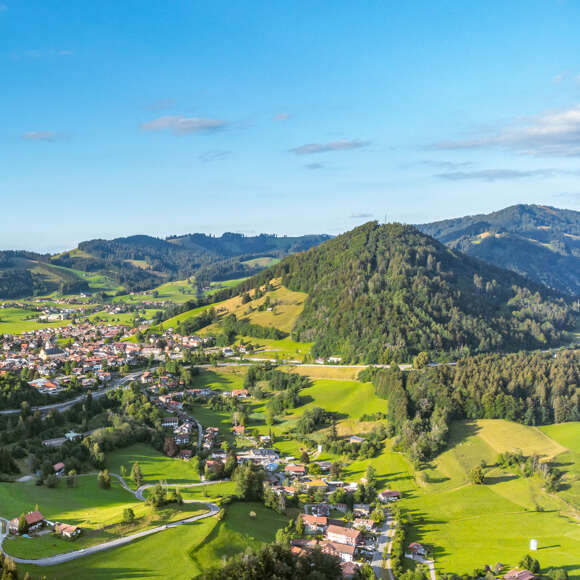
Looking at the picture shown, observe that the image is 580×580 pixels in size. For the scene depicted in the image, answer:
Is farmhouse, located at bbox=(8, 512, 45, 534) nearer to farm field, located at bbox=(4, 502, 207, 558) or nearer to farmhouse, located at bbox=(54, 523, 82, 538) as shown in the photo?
farm field, located at bbox=(4, 502, 207, 558)

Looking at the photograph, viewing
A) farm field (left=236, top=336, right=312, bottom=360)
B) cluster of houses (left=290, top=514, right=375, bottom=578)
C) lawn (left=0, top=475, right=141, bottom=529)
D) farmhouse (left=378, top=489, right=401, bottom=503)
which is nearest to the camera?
cluster of houses (left=290, top=514, right=375, bottom=578)

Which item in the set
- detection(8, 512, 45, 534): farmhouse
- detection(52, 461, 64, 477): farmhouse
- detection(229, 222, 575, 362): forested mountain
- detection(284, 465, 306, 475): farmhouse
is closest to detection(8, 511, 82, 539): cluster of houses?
detection(8, 512, 45, 534): farmhouse

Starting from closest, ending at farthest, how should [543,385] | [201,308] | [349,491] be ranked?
[349,491] < [543,385] < [201,308]

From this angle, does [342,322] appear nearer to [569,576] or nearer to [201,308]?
[201,308]

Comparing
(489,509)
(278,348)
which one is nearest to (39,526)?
(489,509)

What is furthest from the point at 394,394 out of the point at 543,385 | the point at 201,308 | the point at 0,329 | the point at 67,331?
the point at 0,329

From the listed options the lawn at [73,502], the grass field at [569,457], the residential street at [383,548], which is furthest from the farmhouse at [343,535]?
the grass field at [569,457]

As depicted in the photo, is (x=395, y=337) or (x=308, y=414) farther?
(x=395, y=337)
